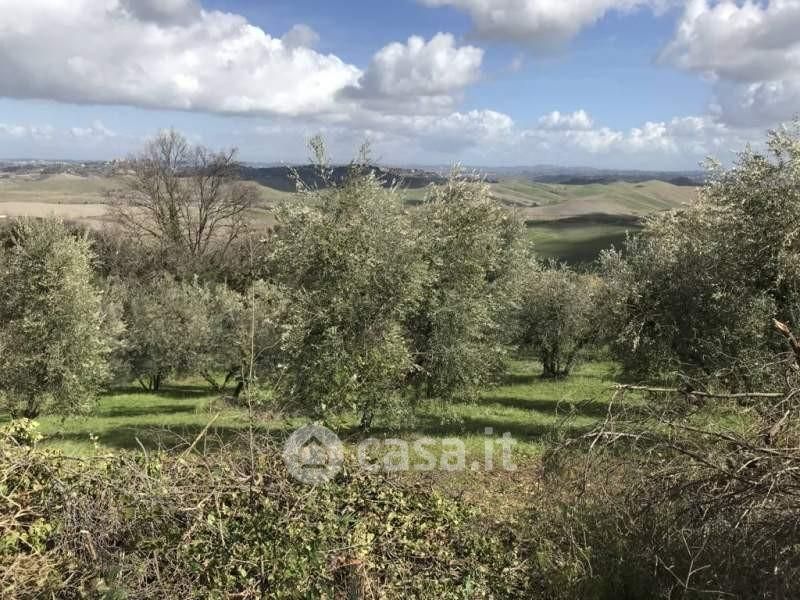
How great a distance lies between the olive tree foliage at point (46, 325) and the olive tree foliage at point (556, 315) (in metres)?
20.9

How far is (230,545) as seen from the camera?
22.4 ft

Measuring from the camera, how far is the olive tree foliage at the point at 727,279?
14875mm

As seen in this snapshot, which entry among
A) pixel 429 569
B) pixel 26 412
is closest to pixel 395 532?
pixel 429 569

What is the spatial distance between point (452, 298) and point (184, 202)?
3698cm

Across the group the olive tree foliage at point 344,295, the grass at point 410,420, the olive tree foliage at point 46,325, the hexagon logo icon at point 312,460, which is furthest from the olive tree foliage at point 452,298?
the olive tree foliage at point 46,325

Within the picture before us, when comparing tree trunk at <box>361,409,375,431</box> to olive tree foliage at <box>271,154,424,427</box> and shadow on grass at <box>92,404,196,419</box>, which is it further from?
shadow on grass at <box>92,404,196,419</box>

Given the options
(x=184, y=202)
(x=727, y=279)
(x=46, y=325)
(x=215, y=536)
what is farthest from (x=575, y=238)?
(x=215, y=536)

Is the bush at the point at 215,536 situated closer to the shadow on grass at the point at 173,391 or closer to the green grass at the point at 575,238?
the shadow on grass at the point at 173,391

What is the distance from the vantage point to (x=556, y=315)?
31.3m

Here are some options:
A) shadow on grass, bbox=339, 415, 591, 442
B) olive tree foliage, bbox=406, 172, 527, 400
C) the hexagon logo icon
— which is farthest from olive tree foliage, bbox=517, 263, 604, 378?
the hexagon logo icon

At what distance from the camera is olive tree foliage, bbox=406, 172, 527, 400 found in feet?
56.6

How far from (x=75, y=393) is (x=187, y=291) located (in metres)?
16.2

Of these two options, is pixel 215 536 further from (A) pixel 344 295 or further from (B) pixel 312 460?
(A) pixel 344 295

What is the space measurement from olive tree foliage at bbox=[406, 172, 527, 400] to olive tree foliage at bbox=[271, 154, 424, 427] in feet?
4.32
